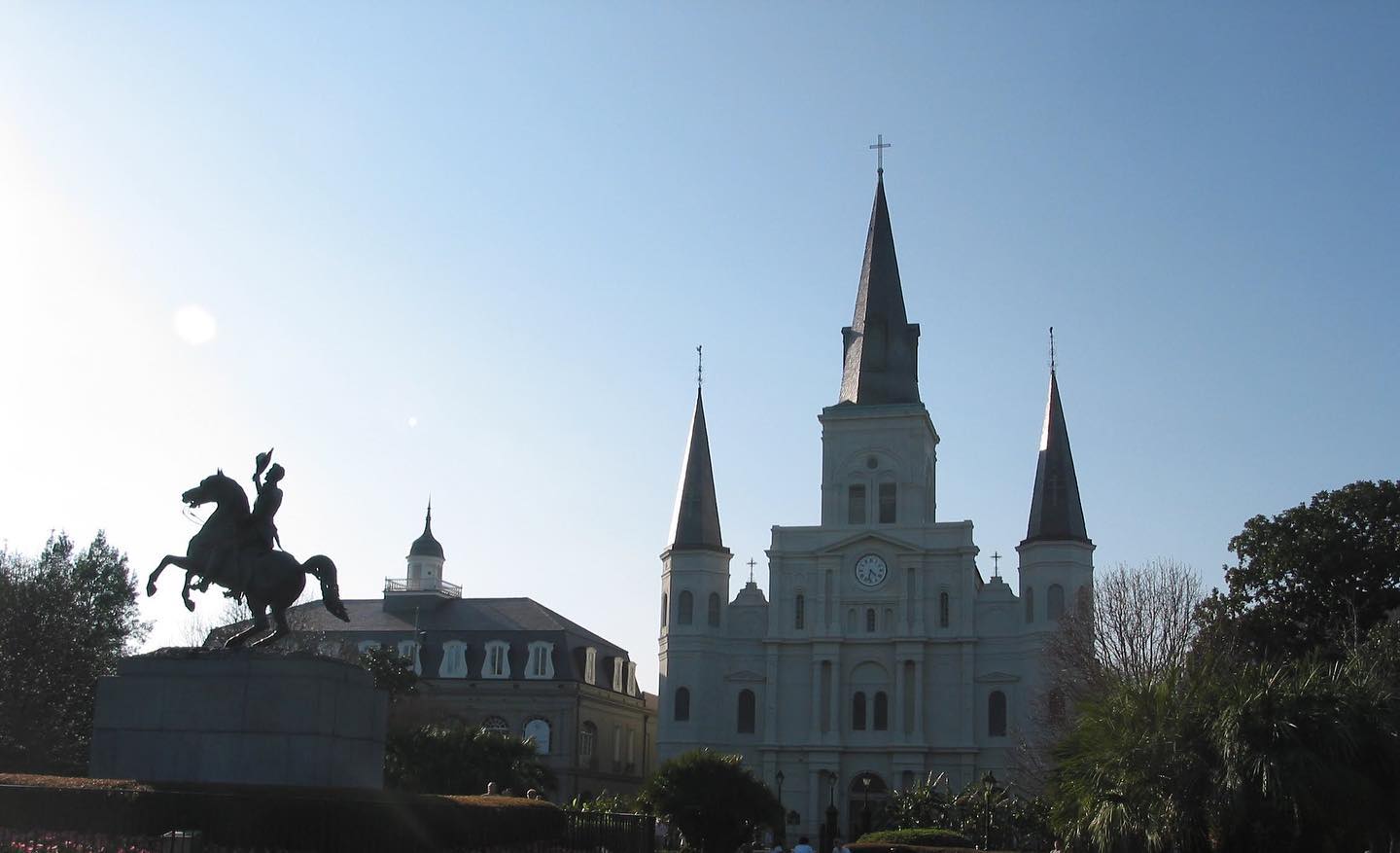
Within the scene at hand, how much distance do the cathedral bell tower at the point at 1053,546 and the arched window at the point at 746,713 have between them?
42.5 ft

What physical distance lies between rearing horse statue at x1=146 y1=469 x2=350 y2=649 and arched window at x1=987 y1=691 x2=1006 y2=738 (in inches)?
1975

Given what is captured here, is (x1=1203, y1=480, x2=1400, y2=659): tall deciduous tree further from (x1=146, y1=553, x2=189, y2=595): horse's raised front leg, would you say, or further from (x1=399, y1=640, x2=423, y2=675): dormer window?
(x1=399, y1=640, x2=423, y2=675): dormer window

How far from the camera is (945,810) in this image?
171 feet

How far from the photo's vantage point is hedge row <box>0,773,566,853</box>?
663 inches

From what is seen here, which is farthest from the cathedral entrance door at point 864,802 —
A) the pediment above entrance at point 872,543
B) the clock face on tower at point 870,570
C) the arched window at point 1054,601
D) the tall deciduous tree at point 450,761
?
the tall deciduous tree at point 450,761

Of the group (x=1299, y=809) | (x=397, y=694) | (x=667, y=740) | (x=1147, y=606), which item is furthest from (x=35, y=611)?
(x=1299, y=809)

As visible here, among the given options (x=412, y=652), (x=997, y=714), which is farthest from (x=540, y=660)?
(x=997, y=714)

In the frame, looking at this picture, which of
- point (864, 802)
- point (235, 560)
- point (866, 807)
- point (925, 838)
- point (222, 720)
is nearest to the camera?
point (222, 720)

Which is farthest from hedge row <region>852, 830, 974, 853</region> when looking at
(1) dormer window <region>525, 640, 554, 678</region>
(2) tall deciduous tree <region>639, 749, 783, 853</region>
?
(1) dormer window <region>525, 640, 554, 678</region>

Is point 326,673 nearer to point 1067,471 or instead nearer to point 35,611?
point 35,611

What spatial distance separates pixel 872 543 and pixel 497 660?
→ 62.4ft

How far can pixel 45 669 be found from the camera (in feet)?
161

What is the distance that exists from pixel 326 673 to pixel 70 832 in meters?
4.50

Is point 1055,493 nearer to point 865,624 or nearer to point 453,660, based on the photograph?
point 865,624
